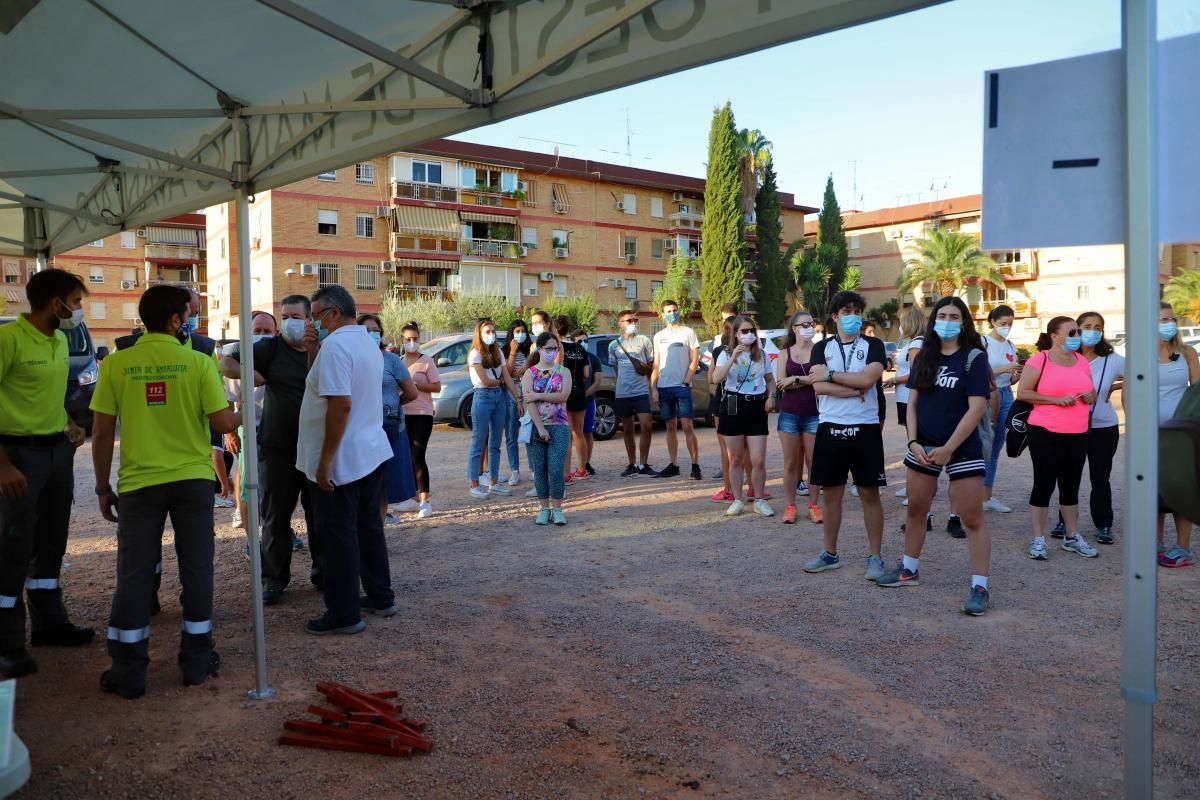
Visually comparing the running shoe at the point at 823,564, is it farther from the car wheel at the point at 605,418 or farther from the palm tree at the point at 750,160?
the palm tree at the point at 750,160

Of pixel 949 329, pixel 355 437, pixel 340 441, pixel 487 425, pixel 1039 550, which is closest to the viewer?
pixel 340 441

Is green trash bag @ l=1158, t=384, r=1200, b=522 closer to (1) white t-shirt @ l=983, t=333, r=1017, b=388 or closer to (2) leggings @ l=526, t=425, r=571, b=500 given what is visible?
(2) leggings @ l=526, t=425, r=571, b=500

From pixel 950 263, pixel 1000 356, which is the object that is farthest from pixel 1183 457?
pixel 950 263

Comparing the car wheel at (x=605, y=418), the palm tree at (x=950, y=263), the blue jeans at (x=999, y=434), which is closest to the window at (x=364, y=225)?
the car wheel at (x=605, y=418)

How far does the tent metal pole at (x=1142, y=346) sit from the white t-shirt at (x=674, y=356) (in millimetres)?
8093

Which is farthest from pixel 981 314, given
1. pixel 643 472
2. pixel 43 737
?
pixel 43 737

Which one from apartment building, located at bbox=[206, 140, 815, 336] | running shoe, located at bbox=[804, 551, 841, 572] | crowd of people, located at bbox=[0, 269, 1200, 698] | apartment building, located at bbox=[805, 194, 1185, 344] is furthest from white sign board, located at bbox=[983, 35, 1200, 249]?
apartment building, located at bbox=[805, 194, 1185, 344]

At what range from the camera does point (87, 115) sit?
4.43m

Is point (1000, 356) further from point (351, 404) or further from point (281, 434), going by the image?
point (281, 434)

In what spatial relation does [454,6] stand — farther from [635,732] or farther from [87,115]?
[635,732]

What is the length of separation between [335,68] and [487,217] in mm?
42120

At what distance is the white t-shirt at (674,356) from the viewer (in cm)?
1050

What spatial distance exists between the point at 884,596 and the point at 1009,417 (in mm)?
2658

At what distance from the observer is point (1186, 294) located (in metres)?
43.8
